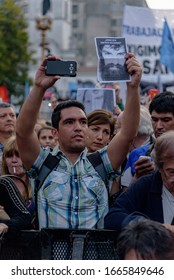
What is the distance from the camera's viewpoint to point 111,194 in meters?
5.28

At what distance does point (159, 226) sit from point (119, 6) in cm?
11777

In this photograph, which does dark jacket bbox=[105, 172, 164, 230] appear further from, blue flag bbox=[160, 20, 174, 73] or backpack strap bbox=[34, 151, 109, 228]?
blue flag bbox=[160, 20, 174, 73]

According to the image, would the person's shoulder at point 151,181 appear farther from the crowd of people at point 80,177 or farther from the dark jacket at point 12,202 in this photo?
the dark jacket at point 12,202

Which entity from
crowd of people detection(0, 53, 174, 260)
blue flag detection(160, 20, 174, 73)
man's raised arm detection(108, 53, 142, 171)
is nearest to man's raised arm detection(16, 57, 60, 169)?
crowd of people detection(0, 53, 174, 260)

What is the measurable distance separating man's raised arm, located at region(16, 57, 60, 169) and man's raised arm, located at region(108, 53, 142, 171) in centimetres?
42

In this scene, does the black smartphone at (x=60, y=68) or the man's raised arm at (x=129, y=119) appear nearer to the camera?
the black smartphone at (x=60, y=68)

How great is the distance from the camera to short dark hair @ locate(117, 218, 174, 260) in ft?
10.9

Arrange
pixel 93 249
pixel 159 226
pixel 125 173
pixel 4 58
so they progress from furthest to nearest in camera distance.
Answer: pixel 4 58 < pixel 125 173 < pixel 93 249 < pixel 159 226

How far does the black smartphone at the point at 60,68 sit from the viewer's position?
4836mm

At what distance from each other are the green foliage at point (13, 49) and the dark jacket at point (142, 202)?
55.5 m

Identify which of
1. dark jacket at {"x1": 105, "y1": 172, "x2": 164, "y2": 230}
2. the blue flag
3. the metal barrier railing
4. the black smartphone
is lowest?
the metal barrier railing

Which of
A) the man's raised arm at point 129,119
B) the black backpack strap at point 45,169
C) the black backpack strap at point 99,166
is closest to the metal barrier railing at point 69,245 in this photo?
the black backpack strap at point 45,169

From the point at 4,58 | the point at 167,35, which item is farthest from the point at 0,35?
the point at 167,35
